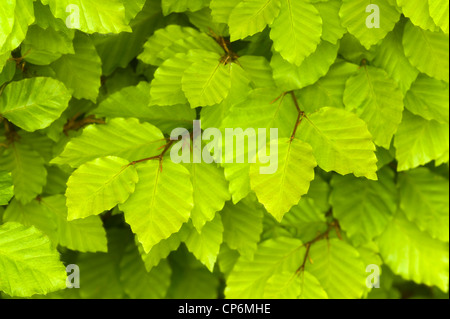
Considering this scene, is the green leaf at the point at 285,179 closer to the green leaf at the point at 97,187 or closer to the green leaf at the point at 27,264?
the green leaf at the point at 97,187

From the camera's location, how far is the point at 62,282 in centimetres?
71

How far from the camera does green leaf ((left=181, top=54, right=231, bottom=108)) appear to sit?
0.78m

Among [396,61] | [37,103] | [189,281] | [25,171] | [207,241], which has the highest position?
[396,61]

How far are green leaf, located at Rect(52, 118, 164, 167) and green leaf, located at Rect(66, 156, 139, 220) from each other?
0.16 ft

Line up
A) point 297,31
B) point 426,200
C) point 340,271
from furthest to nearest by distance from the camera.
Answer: point 426,200
point 340,271
point 297,31

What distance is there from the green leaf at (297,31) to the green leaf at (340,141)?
10 centimetres

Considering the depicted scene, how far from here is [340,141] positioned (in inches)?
30.9

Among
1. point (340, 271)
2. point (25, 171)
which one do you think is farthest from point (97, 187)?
point (340, 271)

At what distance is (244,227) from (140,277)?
0.30 meters

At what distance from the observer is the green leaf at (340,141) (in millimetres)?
766

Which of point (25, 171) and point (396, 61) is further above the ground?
point (396, 61)

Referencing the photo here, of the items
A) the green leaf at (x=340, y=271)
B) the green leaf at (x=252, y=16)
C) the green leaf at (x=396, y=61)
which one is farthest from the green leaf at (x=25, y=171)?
the green leaf at (x=396, y=61)

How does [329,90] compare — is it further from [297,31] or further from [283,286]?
[283,286]

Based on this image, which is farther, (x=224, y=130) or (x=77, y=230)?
(x=77, y=230)
